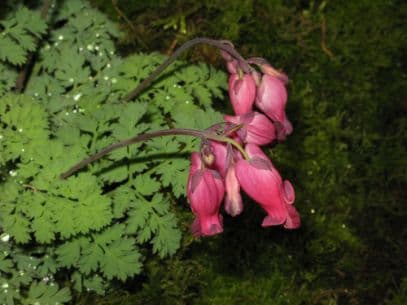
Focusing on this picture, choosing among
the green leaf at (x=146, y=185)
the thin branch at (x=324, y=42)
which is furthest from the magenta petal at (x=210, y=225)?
the thin branch at (x=324, y=42)

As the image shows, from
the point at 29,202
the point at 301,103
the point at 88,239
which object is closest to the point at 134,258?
the point at 88,239

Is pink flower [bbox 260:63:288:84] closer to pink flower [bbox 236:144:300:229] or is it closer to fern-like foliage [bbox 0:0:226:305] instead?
pink flower [bbox 236:144:300:229]

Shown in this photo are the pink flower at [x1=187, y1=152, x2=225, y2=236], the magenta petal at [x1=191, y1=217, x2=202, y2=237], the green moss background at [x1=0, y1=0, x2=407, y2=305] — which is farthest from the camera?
the green moss background at [x1=0, y1=0, x2=407, y2=305]

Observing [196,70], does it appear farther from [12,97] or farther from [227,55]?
[12,97]

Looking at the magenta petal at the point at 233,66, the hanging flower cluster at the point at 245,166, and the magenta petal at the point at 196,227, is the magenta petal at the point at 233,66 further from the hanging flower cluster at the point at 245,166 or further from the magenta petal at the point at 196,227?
the magenta petal at the point at 196,227

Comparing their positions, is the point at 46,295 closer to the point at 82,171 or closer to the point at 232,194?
the point at 82,171

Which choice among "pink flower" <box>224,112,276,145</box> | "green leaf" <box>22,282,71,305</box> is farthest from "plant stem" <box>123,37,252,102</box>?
"green leaf" <box>22,282,71,305</box>
